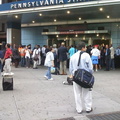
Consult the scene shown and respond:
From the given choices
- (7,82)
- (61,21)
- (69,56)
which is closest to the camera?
(7,82)

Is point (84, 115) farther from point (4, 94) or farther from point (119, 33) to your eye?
point (119, 33)

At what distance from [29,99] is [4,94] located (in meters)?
1.20

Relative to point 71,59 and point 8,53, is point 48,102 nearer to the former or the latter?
point 71,59

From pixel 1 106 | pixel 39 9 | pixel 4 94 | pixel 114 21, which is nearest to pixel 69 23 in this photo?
pixel 114 21

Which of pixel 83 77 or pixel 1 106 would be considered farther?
A: pixel 1 106

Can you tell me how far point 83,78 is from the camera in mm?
5934

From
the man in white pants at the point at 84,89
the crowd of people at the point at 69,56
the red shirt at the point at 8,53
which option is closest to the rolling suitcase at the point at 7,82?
the red shirt at the point at 8,53

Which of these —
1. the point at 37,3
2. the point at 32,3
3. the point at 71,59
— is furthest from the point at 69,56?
the point at 71,59

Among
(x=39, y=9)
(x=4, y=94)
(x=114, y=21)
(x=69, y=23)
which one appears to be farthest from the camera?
(x=69, y=23)

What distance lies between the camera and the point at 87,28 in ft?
69.2

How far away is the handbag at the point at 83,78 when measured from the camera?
5.93 meters

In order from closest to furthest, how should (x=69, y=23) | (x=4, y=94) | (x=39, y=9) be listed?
(x=4, y=94) < (x=39, y=9) < (x=69, y=23)

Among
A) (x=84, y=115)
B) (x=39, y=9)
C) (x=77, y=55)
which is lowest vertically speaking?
(x=84, y=115)

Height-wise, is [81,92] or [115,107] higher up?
[81,92]
